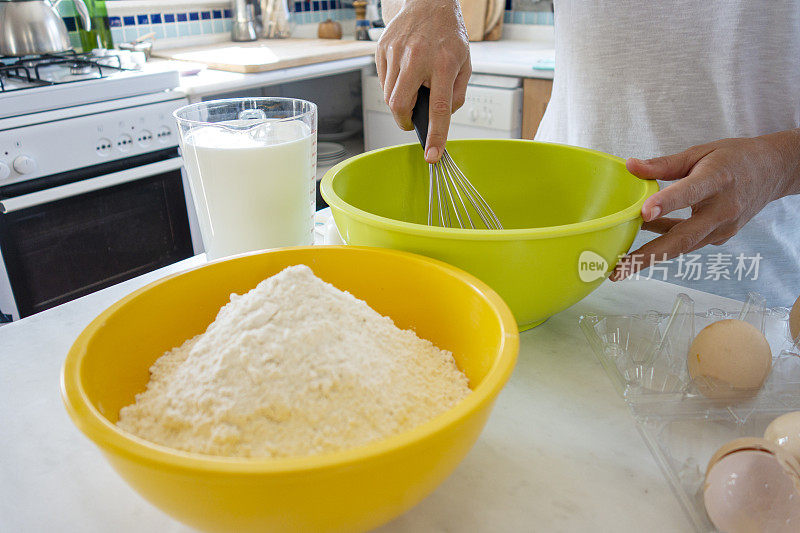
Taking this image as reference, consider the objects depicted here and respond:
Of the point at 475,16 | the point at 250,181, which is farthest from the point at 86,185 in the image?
the point at 475,16

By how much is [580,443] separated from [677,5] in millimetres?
709

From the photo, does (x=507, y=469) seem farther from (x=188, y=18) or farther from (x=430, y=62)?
(x=188, y=18)

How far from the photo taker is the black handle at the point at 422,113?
70 centimetres

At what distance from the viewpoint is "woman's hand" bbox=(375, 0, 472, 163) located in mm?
663

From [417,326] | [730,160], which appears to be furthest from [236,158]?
[730,160]

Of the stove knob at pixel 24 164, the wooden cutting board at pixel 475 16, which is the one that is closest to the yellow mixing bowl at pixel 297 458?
the stove knob at pixel 24 164

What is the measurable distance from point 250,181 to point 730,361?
1.65 ft

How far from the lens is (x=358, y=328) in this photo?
456 mm

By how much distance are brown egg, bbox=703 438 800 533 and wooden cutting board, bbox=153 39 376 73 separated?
1.75 meters

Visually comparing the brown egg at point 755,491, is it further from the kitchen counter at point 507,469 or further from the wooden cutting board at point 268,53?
the wooden cutting board at point 268,53

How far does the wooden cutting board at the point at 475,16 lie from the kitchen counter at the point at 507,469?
2088 millimetres

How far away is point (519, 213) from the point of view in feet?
2.62

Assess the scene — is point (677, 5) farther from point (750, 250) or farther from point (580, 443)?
point (580, 443)

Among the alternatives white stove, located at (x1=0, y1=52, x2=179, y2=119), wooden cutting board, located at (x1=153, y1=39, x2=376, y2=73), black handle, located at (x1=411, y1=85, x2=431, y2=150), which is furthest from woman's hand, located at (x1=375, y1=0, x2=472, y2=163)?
wooden cutting board, located at (x1=153, y1=39, x2=376, y2=73)
